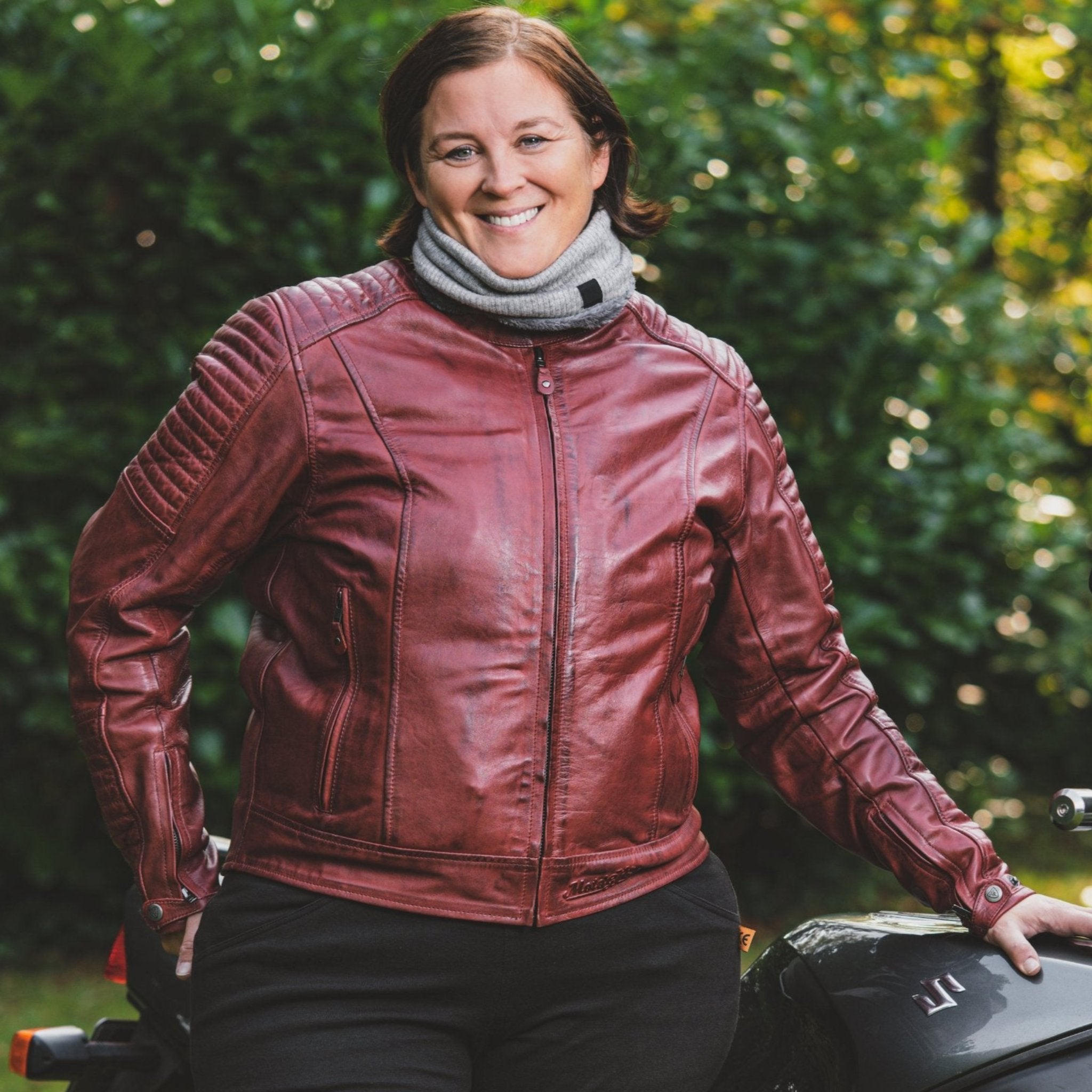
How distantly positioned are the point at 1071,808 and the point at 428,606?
2.62ft

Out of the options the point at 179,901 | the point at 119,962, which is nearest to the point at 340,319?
the point at 179,901

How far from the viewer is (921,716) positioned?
5773 mm

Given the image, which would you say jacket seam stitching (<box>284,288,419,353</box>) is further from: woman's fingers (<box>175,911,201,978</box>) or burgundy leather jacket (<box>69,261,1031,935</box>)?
woman's fingers (<box>175,911,201,978</box>)

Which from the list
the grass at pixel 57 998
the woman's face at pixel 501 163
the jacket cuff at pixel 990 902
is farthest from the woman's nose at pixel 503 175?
the grass at pixel 57 998

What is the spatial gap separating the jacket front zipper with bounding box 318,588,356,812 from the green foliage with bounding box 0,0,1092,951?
284cm

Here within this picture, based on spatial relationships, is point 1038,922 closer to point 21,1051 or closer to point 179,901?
point 179,901

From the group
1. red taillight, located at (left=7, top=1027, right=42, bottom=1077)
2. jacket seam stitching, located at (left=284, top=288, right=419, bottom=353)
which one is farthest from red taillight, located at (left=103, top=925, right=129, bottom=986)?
jacket seam stitching, located at (left=284, top=288, right=419, bottom=353)

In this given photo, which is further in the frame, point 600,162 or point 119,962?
point 119,962

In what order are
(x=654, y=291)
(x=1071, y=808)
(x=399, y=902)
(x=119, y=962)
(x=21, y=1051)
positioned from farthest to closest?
(x=654, y=291) → (x=119, y=962) → (x=21, y=1051) → (x=1071, y=808) → (x=399, y=902)

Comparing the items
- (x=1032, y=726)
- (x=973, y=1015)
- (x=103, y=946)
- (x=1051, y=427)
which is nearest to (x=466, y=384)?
(x=973, y=1015)

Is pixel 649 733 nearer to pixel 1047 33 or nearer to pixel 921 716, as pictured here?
pixel 921 716

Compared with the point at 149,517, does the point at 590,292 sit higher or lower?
higher

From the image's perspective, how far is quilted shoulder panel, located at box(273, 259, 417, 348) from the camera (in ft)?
5.92

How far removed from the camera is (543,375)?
72.9 inches
